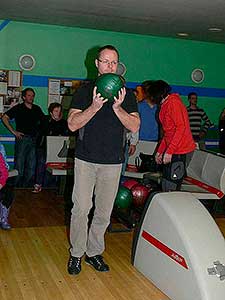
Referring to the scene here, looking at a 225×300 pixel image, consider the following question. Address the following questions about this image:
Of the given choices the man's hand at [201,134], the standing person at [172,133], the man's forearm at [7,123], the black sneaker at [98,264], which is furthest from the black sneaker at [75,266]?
the man's hand at [201,134]

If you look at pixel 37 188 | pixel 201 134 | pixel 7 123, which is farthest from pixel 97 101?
pixel 201 134

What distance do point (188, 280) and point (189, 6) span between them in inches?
105

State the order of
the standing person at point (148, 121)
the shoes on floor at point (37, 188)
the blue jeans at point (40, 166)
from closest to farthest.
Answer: the standing person at point (148, 121), the shoes on floor at point (37, 188), the blue jeans at point (40, 166)

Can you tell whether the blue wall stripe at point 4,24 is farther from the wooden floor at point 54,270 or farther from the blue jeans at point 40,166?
the wooden floor at point 54,270

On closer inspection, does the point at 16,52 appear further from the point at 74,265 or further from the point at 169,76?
the point at 74,265

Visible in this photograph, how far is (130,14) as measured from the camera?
4.82m

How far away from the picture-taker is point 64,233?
12.1 ft

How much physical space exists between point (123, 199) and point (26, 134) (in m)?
2.25

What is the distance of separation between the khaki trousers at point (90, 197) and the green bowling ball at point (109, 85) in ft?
1.54

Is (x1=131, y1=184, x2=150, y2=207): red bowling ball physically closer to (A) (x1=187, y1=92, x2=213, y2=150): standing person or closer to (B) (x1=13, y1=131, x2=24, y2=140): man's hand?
(B) (x1=13, y1=131, x2=24, y2=140): man's hand

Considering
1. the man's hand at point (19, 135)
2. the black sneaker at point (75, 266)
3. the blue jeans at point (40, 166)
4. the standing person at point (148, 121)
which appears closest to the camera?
the black sneaker at point (75, 266)

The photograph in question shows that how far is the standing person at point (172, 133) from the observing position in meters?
3.56

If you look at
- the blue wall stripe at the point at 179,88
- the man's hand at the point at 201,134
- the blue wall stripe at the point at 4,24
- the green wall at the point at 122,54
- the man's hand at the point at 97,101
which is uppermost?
the blue wall stripe at the point at 4,24

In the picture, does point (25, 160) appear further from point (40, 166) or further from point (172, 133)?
point (172, 133)
